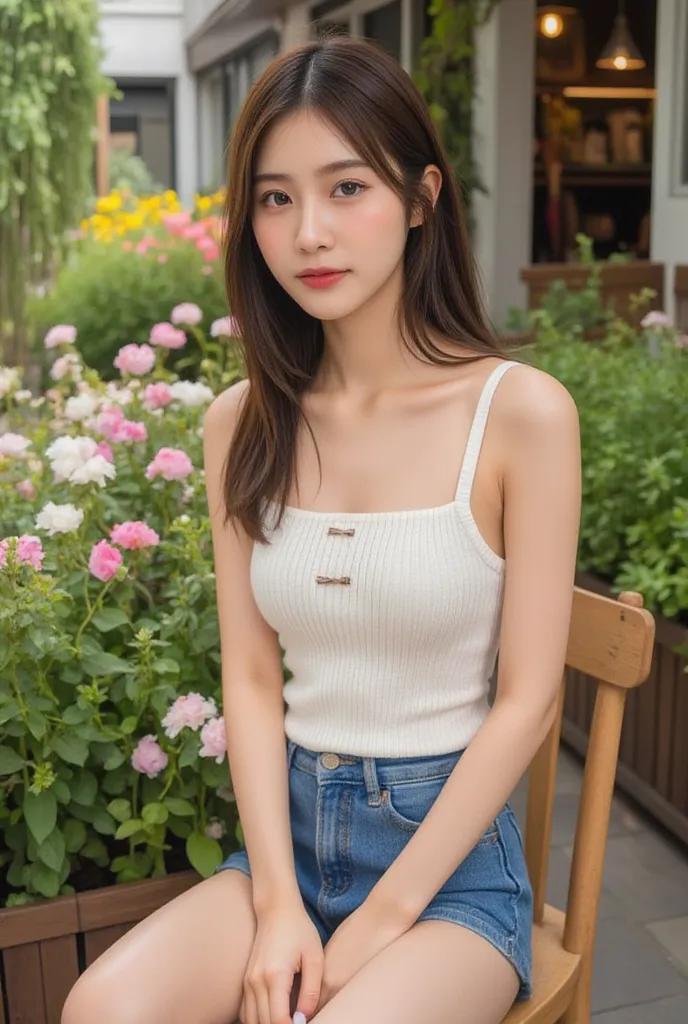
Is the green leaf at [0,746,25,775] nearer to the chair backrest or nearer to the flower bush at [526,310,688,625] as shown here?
the chair backrest

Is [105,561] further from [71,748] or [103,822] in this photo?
[103,822]

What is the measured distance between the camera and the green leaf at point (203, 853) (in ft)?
5.65

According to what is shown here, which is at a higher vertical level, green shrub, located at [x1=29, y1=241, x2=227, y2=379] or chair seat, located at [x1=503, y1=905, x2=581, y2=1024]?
green shrub, located at [x1=29, y1=241, x2=227, y2=379]

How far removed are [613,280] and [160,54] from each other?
10797 millimetres

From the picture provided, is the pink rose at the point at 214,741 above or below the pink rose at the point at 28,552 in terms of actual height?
below

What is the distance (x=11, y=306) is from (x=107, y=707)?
5.80m

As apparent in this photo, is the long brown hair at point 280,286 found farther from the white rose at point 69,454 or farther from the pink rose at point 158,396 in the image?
the pink rose at point 158,396

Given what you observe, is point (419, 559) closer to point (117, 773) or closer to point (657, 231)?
point (117, 773)

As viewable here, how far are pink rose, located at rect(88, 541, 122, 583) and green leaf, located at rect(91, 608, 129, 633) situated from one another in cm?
7

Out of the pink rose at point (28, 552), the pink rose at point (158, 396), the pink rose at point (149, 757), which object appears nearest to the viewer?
the pink rose at point (28, 552)

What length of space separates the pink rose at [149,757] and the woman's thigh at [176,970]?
34cm

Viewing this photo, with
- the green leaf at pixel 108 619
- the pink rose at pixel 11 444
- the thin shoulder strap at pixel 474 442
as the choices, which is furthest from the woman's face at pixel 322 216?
the pink rose at pixel 11 444

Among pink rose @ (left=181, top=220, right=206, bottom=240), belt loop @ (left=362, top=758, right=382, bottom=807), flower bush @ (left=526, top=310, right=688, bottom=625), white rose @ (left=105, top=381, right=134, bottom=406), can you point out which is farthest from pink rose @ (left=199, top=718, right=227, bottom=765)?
pink rose @ (left=181, top=220, right=206, bottom=240)

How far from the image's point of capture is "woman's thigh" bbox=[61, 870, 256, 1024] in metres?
1.26
